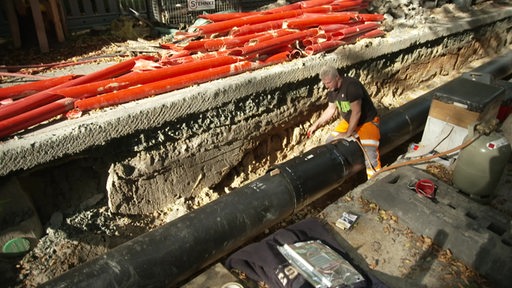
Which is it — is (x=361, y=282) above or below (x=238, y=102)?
below

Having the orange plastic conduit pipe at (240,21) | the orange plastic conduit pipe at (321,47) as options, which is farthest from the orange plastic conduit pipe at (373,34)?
the orange plastic conduit pipe at (240,21)

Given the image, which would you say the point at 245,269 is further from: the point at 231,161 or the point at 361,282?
the point at 231,161

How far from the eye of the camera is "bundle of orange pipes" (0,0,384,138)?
338 cm

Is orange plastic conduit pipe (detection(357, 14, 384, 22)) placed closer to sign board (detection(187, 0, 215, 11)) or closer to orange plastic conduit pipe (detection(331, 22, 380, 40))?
orange plastic conduit pipe (detection(331, 22, 380, 40))

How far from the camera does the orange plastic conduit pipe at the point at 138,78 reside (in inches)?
138

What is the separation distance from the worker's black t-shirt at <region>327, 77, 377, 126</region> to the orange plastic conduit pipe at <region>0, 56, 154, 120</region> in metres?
2.69

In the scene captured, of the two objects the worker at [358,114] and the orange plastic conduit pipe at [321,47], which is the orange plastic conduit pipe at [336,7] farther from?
the worker at [358,114]

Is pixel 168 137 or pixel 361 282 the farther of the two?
pixel 168 137

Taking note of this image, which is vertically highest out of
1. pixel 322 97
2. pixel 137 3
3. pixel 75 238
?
pixel 137 3

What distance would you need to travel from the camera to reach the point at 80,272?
2363 mm

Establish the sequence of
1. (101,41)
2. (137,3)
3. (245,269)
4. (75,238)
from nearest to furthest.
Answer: (245,269) < (75,238) < (101,41) < (137,3)

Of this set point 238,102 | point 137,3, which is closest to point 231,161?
point 238,102

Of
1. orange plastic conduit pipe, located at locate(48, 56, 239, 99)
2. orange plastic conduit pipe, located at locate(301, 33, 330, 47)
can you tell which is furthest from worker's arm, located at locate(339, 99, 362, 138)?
orange plastic conduit pipe, located at locate(48, 56, 239, 99)

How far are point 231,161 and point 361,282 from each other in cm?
240
